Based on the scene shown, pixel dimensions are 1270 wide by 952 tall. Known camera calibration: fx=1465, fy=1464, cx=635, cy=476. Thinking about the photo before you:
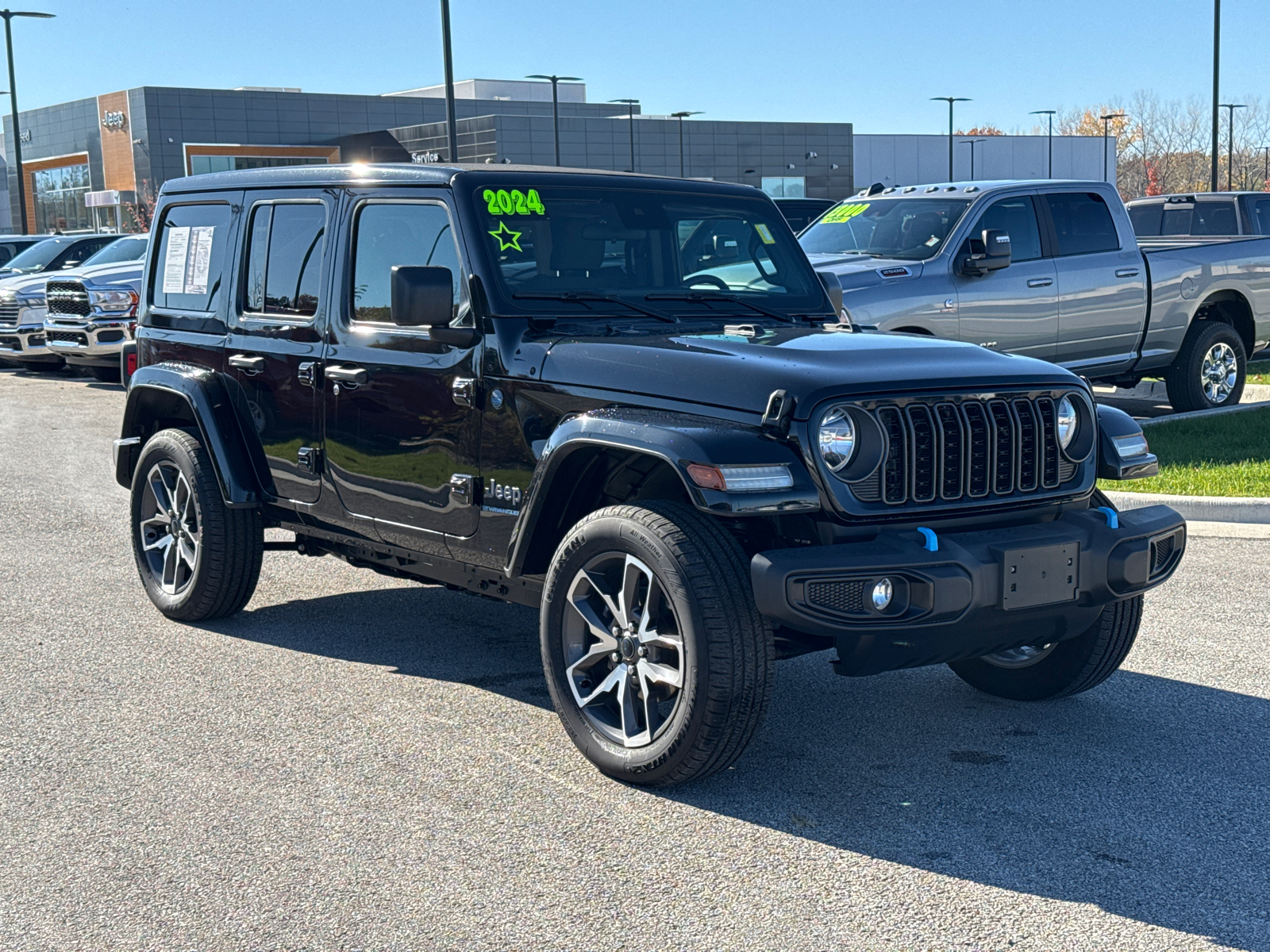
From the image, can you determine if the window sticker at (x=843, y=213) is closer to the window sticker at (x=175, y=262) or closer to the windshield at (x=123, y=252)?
the window sticker at (x=175, y=262)

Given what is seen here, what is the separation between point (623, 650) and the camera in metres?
4.59

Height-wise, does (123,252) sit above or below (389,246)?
above

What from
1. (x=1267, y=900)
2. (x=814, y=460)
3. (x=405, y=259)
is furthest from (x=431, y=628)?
(x=1267, y=900)

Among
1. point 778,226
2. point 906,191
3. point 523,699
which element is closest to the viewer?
point 523,699

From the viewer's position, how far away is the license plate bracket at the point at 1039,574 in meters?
4.27

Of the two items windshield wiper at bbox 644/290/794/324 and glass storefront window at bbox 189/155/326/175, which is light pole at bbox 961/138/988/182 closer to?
glass storefront window at bbox 189/155/326/175

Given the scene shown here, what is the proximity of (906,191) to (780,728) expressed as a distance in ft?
26.0

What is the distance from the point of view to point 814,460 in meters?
4.27

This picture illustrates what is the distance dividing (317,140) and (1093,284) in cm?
7083

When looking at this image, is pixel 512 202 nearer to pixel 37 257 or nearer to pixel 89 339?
pixel 89 339

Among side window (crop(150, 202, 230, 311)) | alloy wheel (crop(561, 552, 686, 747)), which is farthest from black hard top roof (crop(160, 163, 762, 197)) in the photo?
alloy wheel (crop(561, 552, 686, 747))

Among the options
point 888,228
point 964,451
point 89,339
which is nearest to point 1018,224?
point 888,228

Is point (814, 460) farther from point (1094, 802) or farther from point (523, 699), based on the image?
point (523, 699)

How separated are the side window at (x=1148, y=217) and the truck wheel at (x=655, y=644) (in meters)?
15.1
